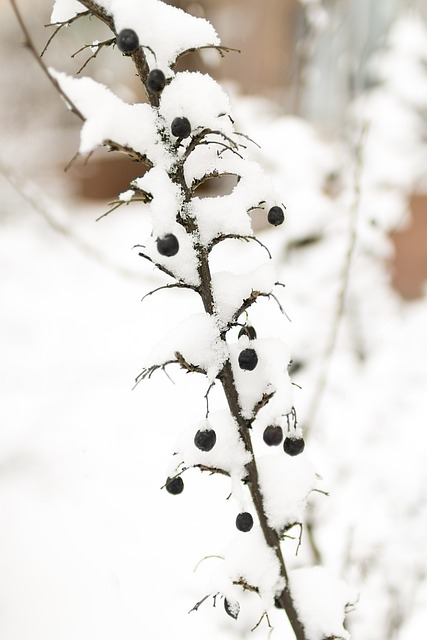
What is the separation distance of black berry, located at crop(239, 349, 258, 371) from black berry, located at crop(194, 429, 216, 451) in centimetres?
11

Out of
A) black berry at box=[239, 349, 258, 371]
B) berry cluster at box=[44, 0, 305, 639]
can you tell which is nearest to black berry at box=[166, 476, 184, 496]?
berry cluster at box=[44, 0, 305, 639]

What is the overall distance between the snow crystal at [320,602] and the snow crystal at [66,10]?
3.36 ft

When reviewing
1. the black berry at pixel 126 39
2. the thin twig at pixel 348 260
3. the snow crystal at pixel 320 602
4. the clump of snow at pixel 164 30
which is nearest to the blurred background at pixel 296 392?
the thin twig at pixel 348 260

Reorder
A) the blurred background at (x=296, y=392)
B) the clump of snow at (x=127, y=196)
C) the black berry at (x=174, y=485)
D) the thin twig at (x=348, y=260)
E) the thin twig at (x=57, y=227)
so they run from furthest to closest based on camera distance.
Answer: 1. the blurred background at (x=296, y=392)
2. the thin twig at (x=57, y=227)
3. the thin twig at (x=348, y=260)
4. the black berry at (x=174, y=485)
5. the clump of snow at (x=127, y=196)

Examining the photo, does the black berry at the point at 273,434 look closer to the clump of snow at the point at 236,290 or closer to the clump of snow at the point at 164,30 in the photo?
the clump of snow at the point at 236,290

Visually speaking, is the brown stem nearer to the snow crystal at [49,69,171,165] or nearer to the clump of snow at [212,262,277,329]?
the clump of snow at [212,262,277,329]

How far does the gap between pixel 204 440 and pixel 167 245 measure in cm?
30

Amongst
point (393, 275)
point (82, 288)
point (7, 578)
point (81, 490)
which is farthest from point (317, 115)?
point (7, 578)

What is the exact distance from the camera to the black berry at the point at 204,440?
0.88 m

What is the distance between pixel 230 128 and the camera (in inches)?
33.8

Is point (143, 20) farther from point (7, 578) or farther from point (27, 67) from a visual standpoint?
point (27, 67)

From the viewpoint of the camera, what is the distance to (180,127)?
2.52 feet

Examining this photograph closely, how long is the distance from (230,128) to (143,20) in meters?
0.18

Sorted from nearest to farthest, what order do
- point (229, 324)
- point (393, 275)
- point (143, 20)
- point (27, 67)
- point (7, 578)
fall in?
1. point (143, 20)
2. point (229, 324)
3. point (7, 578)
4. point (393, 275)
5. point (27, 67)
